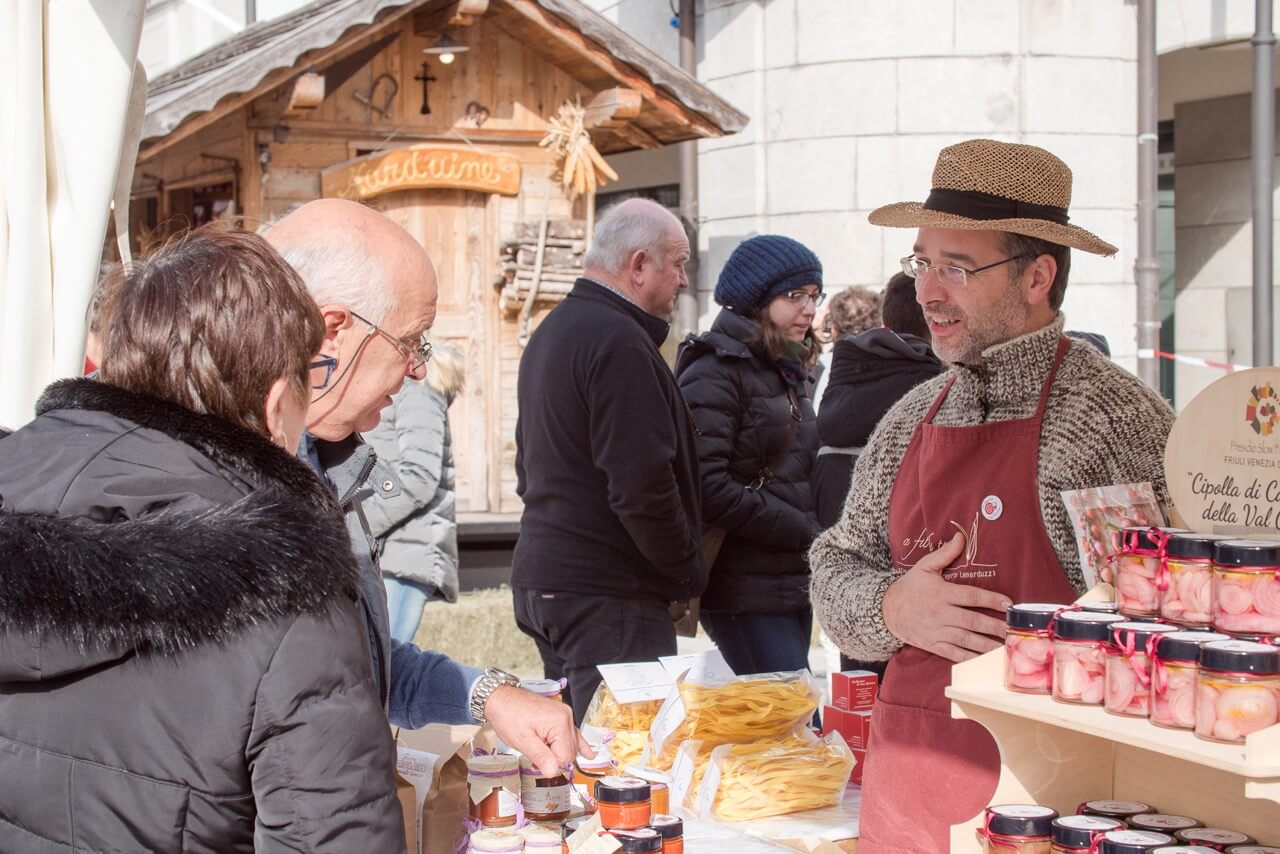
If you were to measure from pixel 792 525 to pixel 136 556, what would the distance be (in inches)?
127

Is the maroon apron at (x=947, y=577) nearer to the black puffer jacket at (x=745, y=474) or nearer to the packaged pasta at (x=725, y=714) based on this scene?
the packaged pasta at (x=725, y=714)

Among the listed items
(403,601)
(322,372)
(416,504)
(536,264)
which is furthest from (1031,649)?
(536,264)

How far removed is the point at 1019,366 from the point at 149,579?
1583 millimetres

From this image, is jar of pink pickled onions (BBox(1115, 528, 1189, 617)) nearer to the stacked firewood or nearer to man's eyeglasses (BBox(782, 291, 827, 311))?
man's eyeglasses (BBox(782, 291, 827, 311))

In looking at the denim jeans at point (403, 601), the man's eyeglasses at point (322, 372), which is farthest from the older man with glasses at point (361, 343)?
the denim jeans at point (403, 601)

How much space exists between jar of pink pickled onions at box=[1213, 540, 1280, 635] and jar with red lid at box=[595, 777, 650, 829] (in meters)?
0.95

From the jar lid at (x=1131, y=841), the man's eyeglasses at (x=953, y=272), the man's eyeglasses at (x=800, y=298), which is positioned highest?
the man's eyeglasses at (x=800, y=298)

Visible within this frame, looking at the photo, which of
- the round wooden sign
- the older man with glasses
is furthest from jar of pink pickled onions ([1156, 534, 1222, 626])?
the older man with glasses

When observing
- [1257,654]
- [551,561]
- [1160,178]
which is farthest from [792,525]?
[1160,178]

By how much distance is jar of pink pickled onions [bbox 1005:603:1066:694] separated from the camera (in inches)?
78.5

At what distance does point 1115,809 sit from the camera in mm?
2066

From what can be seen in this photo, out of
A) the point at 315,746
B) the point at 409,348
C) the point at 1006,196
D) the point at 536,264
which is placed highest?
the point at 536,264

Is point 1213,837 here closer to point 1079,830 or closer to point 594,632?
point 1079,830

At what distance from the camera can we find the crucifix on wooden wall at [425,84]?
30.0 ft
